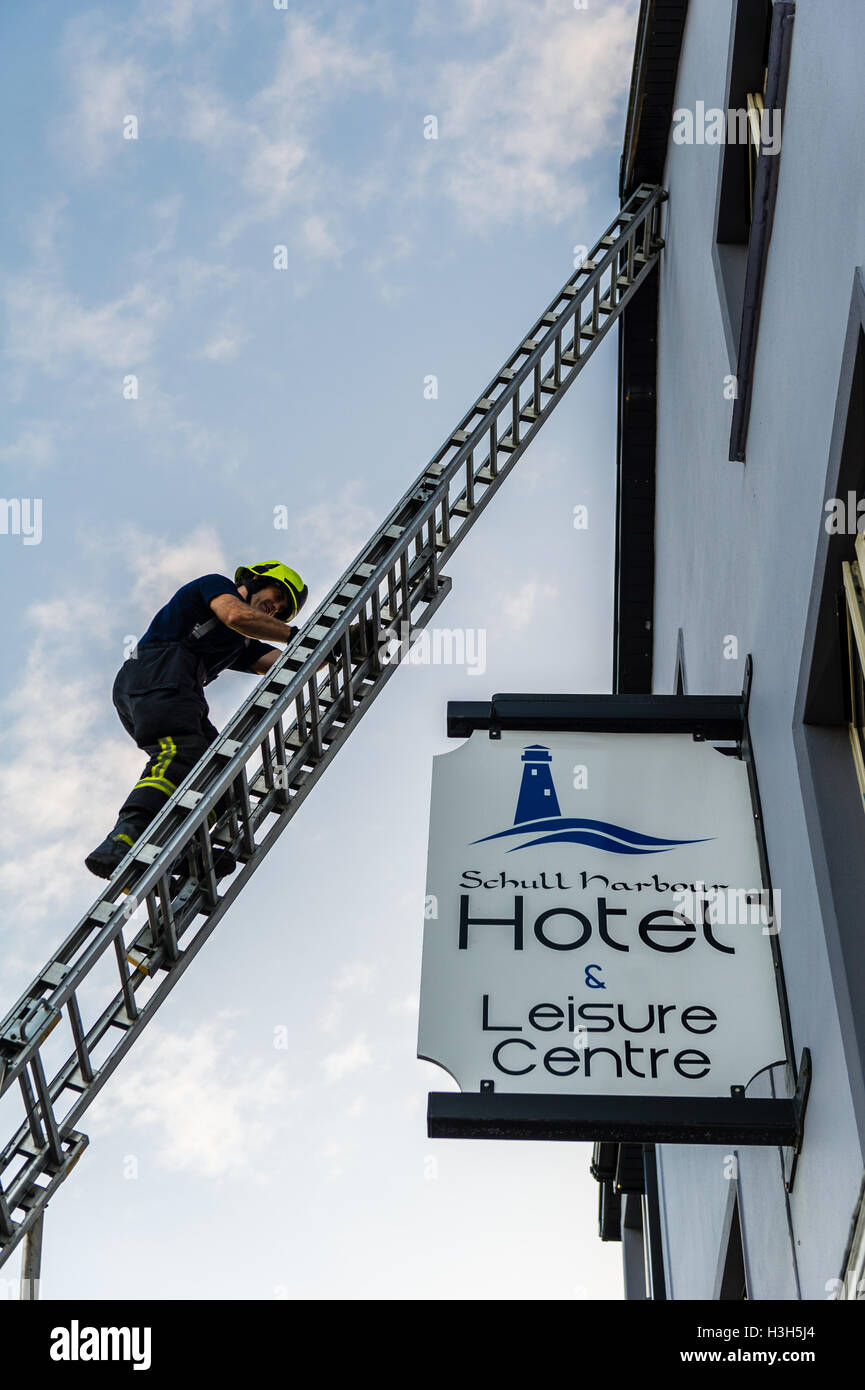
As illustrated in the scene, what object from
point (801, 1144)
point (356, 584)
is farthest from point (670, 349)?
point (801, 1144)

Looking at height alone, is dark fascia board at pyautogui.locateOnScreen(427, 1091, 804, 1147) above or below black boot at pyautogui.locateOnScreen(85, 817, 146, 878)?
below

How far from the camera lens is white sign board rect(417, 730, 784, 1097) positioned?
17.9 ft

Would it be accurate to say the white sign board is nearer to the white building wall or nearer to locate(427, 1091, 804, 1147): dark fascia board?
locate(427, 1091, 804, 1147): dark fascia board

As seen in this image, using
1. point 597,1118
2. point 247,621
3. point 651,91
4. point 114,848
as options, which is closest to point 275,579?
point 247,621

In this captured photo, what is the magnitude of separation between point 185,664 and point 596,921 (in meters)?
3.38

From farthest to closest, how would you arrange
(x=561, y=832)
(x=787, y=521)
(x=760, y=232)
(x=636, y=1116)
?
(x=760, y=232)
(x=561, y=832)
(x=787, y=521)
(x=636, y=1116)

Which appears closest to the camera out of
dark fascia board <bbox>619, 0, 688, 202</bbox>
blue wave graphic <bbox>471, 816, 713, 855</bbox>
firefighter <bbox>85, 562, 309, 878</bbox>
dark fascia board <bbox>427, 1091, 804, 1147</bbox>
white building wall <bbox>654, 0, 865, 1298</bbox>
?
white building wall <bbox>654, 0, 865, 1298</bbox>

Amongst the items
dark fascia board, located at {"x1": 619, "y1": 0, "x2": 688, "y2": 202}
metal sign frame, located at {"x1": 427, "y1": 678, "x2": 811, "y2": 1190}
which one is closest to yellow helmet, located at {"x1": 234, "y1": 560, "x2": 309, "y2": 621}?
metal sign frame, located at {"x1": 427, "y1": 678, "x2": 811, "y2": 1190}

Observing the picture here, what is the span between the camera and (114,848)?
7070mm

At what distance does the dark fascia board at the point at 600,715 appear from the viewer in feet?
23.0

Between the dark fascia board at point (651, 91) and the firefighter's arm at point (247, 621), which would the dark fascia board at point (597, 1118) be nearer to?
the firefighter's arm at point (247, 621)

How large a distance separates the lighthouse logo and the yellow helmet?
8.69ft

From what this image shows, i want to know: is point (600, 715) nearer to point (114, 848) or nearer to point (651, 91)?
point (114, 848)
